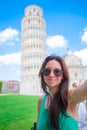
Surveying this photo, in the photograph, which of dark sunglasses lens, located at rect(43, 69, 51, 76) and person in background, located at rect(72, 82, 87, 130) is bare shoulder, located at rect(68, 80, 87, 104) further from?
person in background, located at rect(72, 82, 87, 130)

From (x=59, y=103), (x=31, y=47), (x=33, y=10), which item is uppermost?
(x=33, y=10)

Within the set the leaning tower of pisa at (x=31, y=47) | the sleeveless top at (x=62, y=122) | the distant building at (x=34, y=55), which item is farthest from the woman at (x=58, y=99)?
the leaning tower of pisa at (x=31, y=47)

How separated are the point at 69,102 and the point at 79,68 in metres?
38.9

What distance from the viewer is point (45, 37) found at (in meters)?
44.9

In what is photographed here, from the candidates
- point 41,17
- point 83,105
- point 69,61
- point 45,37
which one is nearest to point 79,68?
point 69,61

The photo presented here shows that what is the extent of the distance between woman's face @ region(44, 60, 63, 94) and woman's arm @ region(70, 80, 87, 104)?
0.17 metres

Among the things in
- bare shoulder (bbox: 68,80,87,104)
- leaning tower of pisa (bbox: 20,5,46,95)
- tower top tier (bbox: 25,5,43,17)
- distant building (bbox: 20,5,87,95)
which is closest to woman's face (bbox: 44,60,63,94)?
bare shoulder (bbox: 68,80,87,104)

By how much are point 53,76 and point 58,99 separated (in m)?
0.19

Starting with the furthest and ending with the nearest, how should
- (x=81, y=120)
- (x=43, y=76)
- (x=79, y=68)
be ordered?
(x=79, y=68) < (x=81, y=120) < (x=43, y=76)

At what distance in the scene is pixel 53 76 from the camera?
1.50 meters

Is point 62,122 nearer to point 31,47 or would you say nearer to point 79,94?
point 79,94

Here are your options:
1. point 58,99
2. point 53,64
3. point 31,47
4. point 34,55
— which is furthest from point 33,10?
point 58,99

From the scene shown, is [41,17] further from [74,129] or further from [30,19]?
[74,129]

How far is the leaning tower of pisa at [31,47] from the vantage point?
1616 inches
